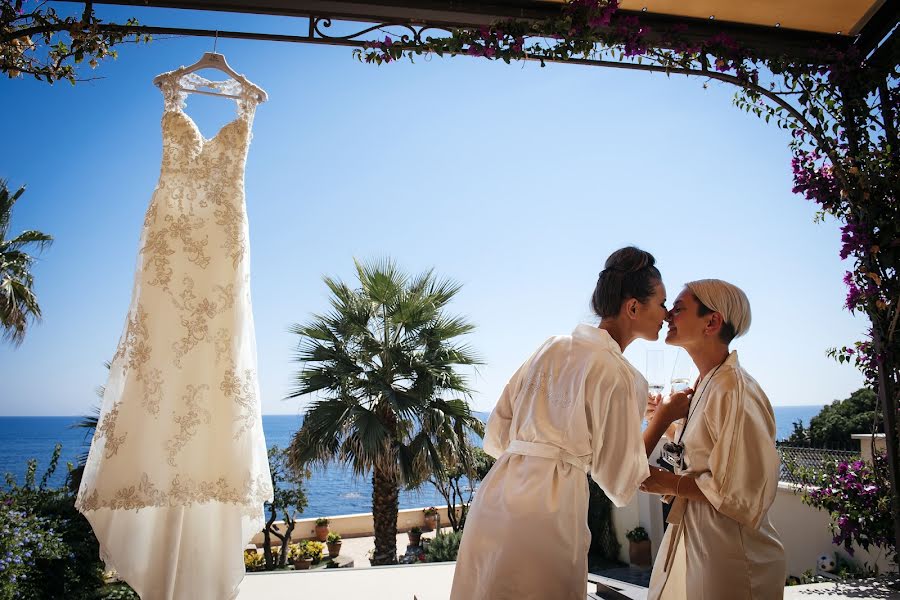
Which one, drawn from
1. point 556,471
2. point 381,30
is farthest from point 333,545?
point 556,471

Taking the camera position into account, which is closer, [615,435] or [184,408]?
[615,435]

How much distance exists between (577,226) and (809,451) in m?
12.7

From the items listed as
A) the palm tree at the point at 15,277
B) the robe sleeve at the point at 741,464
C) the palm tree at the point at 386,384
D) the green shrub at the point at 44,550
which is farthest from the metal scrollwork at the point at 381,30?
the palm tree at the point at 15,277

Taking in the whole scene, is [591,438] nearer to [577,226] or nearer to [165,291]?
[165,291]

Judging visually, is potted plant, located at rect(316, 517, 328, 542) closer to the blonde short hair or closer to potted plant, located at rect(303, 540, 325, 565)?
potted plant, located at rect(303, 540, 325, 565)

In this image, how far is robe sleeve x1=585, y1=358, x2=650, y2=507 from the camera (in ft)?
5.07

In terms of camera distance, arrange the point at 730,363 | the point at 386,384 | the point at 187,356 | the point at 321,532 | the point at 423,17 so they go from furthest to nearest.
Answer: the point at 321,532
the point at 386,384
the point at 423,17
the point at 187,356
the point at 730,363

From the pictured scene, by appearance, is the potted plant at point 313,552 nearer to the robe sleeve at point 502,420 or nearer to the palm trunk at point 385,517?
the palm trunk at point 385,517

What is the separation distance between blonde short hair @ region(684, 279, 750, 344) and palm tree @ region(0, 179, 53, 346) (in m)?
11.5

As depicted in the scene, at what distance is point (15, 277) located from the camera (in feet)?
33.5

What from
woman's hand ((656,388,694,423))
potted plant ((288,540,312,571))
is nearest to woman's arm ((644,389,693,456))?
woman's hand ((656,388,694,423))

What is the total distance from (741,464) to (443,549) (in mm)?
9952

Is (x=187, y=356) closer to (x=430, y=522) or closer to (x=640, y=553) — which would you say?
(x=640, y=553)

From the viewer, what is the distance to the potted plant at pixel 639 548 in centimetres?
1261
